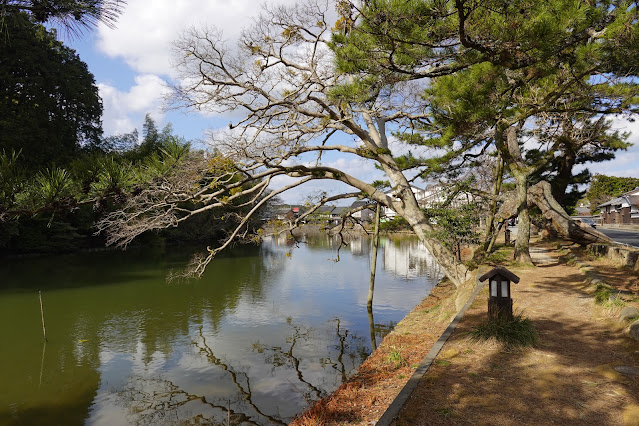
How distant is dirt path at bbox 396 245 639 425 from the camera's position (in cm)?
319

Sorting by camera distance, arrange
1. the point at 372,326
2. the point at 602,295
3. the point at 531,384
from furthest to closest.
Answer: the point at 372,326 < the point at 602,295 < the point at 531,384

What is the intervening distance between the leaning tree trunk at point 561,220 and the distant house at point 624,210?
2273cm

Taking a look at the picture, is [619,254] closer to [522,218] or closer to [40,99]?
[522,218]

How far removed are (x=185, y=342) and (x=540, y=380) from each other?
7.40 m

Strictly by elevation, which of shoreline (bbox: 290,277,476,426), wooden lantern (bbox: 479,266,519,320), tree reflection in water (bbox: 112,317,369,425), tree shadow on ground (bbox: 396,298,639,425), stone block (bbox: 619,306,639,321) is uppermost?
wooden lantern (bbox: 479,266,519,320)

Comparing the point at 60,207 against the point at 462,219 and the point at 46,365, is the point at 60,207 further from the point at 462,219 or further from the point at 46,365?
the point at 462,219

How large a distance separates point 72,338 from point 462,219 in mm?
10223

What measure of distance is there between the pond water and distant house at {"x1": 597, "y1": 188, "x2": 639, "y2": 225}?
2210 centimetres

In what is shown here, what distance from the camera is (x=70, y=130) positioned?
24000mm

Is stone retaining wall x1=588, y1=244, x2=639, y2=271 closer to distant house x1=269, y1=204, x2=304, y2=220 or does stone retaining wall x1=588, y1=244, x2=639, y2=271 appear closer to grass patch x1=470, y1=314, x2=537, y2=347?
grass patch x1=470, y1=314, x2=537, y2=347

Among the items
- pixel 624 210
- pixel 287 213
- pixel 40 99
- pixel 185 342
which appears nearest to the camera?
pixel 185 342

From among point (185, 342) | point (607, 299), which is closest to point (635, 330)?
point (607, 299)

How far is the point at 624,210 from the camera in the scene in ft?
105

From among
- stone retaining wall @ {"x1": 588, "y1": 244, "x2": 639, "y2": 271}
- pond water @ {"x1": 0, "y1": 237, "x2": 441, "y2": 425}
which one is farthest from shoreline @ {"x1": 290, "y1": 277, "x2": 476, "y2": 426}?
stone retaining wall @ {"x1": 588, "y1": 244, "x2": 639, "y2": 271}
